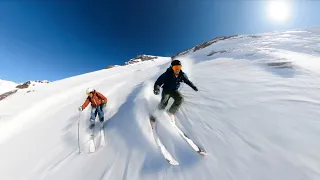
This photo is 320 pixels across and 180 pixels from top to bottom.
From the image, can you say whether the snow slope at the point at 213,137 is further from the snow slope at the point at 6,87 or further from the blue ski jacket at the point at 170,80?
the snow slope at the point at 6,87

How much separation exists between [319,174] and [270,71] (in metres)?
7.81

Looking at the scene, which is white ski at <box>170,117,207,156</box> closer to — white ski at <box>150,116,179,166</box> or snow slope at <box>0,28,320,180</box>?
snow slope at <box>0,28,320,180</box>

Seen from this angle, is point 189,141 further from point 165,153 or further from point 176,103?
point 176,103

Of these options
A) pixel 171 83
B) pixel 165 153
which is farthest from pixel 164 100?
pixel 165 153

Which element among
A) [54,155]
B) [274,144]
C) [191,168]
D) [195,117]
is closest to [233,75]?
[195,117]

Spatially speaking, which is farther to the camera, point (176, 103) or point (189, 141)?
point (176, 103)

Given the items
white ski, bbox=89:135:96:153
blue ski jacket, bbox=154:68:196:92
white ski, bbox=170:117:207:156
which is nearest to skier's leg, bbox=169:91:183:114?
blue ski jacket, bbox=154:68:196:92

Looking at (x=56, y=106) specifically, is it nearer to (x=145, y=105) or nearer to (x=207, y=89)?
(x=145, y=105)

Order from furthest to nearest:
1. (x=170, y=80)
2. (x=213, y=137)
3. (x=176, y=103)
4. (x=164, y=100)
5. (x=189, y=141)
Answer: (x=164, y=100) < (x=176, y=103) < (x=170, y=80) < (x=213, y=137) < (x=189, y=141)

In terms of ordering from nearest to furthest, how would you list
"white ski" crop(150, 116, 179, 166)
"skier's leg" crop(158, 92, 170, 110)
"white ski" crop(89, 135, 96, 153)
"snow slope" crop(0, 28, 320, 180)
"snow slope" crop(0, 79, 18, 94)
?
"snow slope" crop(0, 28, 320, 180), "white ski" crop(150, 116, 179, 166), "white ski" crop(89, 135, 96, 153), "skier's leg" crop(158, 92, 170, 110), "snow slope" crop(0, 79, 18, 94)

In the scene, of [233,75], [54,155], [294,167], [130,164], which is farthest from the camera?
[233,75]

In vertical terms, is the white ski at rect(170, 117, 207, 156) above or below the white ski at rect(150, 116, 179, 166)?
above

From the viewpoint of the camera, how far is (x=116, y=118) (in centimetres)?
1066

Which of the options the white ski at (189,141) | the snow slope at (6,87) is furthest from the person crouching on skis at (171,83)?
the snow slope at (6,87)
